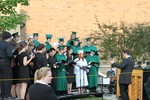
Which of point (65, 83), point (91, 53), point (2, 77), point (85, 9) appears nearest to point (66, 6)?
point (85, 9)

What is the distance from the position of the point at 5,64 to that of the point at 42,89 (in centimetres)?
550

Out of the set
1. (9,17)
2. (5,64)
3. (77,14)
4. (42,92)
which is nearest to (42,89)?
(42,92)

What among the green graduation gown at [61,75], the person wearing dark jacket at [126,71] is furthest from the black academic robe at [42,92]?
Result: the green graduation gown at [61,75]

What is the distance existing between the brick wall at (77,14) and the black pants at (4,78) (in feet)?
37.5

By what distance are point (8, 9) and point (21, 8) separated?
7.88 m

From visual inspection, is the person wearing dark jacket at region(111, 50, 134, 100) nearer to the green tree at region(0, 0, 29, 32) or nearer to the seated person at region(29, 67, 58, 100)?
the green tree at region(0, 0, 29, 32)

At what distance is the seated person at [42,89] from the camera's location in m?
8.32

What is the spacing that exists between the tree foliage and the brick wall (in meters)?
3.25

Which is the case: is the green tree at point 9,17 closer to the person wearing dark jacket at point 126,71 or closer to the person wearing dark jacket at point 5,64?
the person wearing dark jacket at point 5,64

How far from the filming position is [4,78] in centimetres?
1370

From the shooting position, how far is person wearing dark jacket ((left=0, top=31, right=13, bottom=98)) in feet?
44.4

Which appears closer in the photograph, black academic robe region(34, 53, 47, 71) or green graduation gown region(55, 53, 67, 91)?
black academic robe region(34, 53, 47, 71)

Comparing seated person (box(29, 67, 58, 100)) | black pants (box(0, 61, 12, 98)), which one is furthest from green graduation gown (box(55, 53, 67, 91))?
seated person (box(29, 67, 58, 100))

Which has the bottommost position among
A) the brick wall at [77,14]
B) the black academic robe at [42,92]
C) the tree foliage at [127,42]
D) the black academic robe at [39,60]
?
the black academic robe at [42,92]
